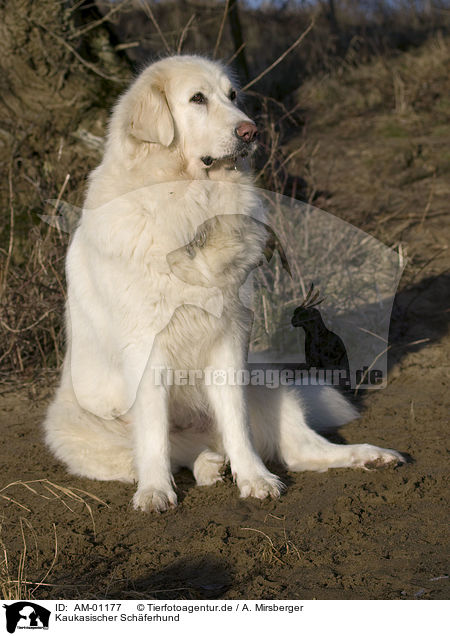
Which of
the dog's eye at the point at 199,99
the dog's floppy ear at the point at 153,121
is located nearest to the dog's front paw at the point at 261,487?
the dog's floppy ear at the point at 153,121

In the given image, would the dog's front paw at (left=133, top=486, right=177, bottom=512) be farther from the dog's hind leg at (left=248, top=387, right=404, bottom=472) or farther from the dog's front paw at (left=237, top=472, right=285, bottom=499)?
the dog's hind leg at (left=248, top=387, right=404, bottom=472)

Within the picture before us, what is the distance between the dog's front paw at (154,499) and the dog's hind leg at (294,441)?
59cm

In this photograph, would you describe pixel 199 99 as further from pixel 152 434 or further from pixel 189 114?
pixel 152 434

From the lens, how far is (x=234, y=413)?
307 centimetres

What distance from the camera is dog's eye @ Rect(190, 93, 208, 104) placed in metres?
3.03

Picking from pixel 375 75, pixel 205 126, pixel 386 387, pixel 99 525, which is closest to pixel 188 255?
pixel 205 126

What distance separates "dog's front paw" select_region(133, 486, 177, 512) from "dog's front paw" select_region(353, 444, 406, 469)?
87 cm

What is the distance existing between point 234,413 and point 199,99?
1.36m

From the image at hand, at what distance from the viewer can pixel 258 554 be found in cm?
242

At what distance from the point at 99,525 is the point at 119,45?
422cm

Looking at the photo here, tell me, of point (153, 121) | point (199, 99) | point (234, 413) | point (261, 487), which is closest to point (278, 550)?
point (261, 487)
